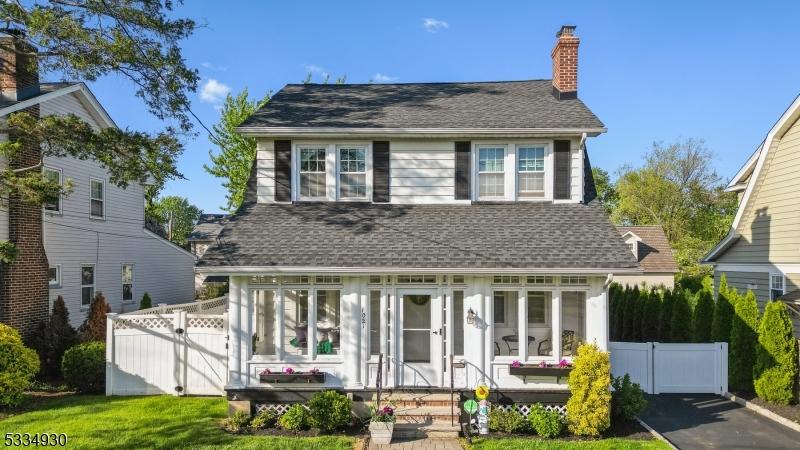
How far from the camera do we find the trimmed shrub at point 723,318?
12.6 m

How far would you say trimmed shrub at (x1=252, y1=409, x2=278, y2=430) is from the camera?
9.50 meters

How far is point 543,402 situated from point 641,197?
1547 inches

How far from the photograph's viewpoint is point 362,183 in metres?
12.3

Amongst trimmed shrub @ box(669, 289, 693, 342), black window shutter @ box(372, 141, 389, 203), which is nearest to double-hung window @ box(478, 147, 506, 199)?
black window shutter @ box(372, 141, 389, 203)

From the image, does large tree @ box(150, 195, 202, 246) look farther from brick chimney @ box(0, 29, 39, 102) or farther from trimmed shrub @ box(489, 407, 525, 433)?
trimmed shrub @ box(489, 407, 525, 433)

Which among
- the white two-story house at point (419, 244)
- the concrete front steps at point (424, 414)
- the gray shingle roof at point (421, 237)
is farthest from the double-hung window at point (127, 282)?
the concrete front steps at point (424, 414)

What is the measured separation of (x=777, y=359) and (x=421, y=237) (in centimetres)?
877

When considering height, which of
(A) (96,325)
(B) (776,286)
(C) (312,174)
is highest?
(C) (312,174)

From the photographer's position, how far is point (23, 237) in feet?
45.1

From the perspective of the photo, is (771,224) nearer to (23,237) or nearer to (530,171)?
(530,171)

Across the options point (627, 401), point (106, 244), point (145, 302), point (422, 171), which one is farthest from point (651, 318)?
point (106, 244)

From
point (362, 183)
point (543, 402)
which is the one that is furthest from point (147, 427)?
point (543, 402)

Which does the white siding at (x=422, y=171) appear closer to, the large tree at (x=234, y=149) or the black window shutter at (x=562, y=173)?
the black window shutter at (x=562, y=173)

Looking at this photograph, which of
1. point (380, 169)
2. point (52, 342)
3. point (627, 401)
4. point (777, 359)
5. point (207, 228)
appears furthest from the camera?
point (207, 228)
